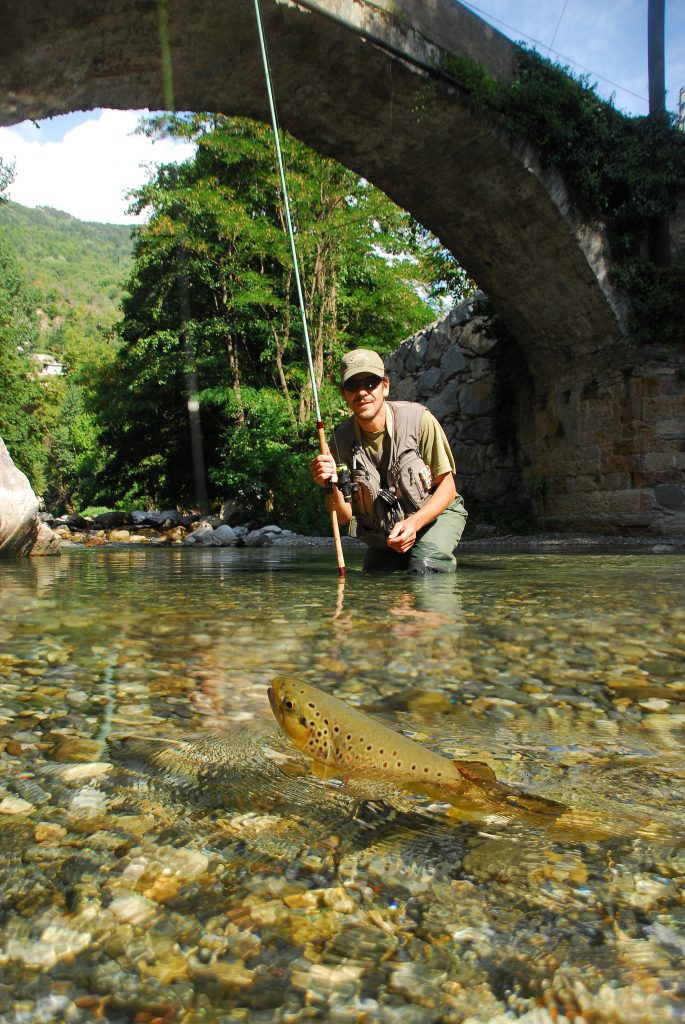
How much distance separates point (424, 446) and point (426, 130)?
263 inches

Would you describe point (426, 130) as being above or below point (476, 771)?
above

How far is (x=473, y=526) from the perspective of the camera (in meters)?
13.7

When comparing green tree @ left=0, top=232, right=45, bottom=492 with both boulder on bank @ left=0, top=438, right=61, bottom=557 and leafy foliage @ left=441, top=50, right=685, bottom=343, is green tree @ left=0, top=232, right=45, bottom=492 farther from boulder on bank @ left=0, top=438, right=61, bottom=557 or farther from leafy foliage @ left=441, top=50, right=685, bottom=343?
leafy foliage @ left=441, top=50, right=685, bottom=343

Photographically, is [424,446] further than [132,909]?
Yes

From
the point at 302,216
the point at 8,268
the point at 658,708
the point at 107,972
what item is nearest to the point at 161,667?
the point at 658,708

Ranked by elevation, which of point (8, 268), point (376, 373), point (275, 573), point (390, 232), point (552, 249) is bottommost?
point (275, 573)

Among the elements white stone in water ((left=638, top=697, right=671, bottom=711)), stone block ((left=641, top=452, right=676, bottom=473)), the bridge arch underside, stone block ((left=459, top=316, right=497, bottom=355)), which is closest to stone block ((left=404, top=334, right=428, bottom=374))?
stone block ((left=459, top=316, right=497, bottom=355))

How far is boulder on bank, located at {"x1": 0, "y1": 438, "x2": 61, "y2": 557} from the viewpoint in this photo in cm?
732

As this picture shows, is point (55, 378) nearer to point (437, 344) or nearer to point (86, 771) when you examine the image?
point (437, 344)

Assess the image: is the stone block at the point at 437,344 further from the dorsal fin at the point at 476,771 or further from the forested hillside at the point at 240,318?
the dorsal fin at the point at 476,771

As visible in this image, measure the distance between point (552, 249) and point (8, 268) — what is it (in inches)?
1346

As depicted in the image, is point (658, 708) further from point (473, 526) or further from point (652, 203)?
point (473, 526)

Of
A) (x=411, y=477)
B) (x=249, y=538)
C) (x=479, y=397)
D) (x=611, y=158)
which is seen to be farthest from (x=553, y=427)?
(x=411, y=477)

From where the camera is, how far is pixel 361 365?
4566 mm
